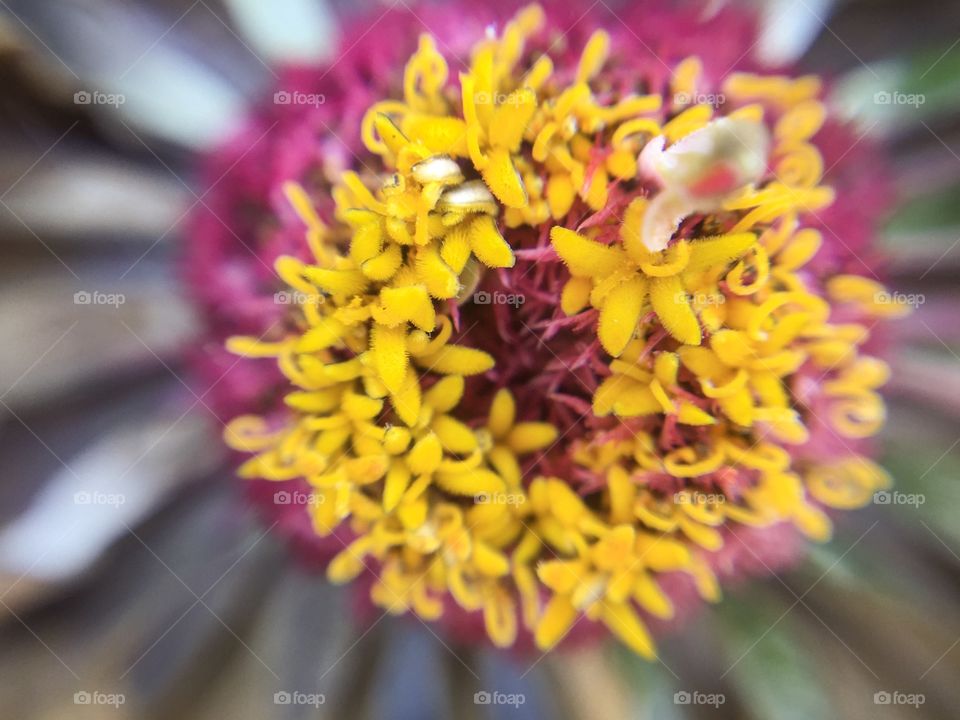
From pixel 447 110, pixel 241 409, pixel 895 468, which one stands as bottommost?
pixel 895 468

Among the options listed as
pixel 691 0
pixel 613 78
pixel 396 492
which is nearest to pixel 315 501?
pixel 396 492

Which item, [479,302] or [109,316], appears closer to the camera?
[479,302]

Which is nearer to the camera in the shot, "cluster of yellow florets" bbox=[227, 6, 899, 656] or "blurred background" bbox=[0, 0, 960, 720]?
"cluster of yellow florets" bbox=[227, 6, 899, 656]

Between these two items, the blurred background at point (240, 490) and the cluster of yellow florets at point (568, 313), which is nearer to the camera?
the cluster of yellow florets at point (568, 313)

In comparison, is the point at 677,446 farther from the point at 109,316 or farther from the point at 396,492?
the point at 109,316
